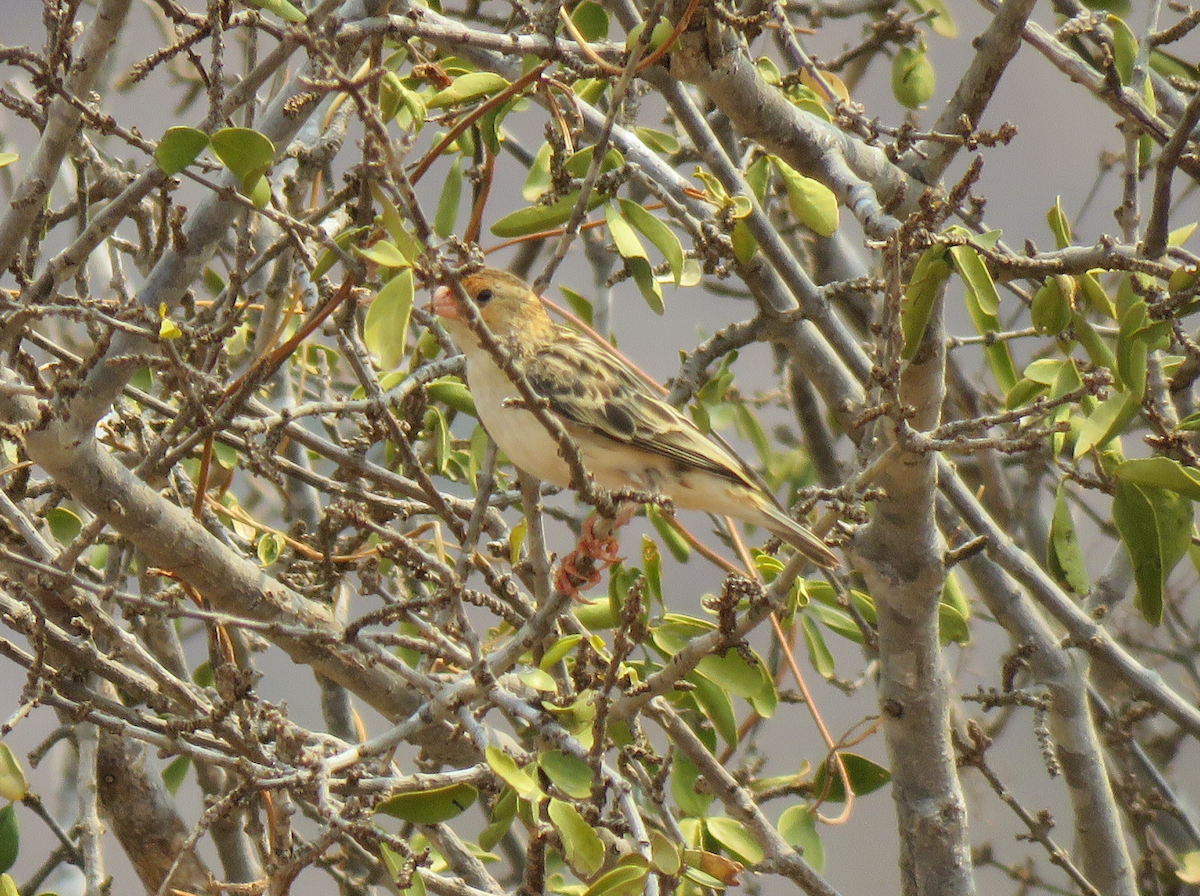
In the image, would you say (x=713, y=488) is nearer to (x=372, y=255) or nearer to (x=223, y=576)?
(x=223, y=576)

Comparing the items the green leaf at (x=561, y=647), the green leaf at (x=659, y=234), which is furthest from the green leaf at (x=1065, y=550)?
the green leaf at (x=561, y=647)

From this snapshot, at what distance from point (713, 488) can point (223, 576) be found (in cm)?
163

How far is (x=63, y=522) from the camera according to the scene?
3.80 meters

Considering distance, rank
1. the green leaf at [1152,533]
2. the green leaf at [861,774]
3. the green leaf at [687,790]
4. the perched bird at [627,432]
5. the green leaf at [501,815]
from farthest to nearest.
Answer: the perched bird at [627,432] → the green leaf at [861,774] → the green leaf at [687,790] → the green leaf at [501,815] → the green leaf at [1152,533]

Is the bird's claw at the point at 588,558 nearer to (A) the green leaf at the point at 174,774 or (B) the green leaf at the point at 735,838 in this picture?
(B) the green leaf at the point at 735,838

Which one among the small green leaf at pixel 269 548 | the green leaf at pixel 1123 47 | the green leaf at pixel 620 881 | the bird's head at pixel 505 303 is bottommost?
the green leaf at pixel 620 881

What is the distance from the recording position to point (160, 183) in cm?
291

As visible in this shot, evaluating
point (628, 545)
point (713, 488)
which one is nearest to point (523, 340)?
point (713, 488)

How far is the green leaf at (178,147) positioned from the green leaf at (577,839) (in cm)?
156

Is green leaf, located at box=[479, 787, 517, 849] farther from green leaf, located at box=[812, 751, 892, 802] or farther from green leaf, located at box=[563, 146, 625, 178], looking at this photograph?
green leaf, located at box=[563, 146, 625, 178]

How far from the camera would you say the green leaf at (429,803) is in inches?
114

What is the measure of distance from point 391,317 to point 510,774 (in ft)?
3.08

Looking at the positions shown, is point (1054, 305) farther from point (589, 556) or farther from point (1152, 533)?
point (589, 556)

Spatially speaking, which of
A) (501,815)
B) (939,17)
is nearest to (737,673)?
(501,815)
